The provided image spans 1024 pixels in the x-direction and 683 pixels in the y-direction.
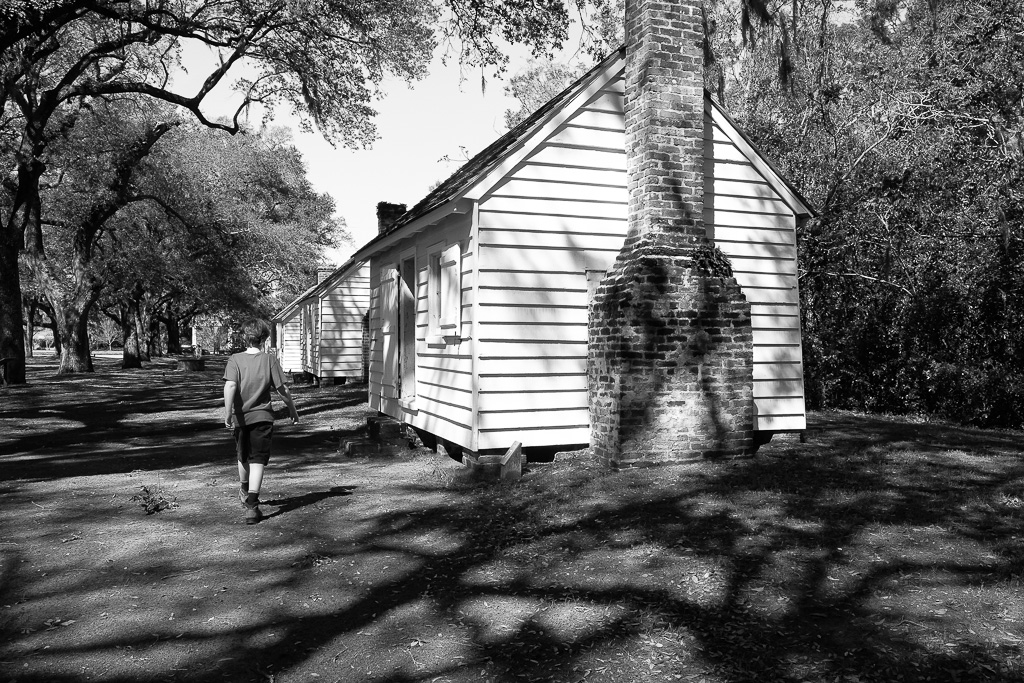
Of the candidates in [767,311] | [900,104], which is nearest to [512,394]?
[767,311]

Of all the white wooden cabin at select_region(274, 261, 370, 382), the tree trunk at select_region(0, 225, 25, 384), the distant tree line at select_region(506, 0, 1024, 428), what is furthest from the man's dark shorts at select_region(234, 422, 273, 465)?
the white wooden cabin at select_region(274, 261, 370, 382)

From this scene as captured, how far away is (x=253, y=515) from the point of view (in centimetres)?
766

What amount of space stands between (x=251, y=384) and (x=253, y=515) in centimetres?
131

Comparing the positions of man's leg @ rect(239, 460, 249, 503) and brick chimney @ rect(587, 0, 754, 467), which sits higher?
brick chimney @ rect(587, 0, 754, 467)

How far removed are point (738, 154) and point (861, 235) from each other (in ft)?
25.9

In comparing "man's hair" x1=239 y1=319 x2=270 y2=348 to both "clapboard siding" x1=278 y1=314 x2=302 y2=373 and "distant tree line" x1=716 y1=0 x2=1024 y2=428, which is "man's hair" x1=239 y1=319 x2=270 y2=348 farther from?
"clapboard siding" x1=278 y1=314 x2=302 y2=373

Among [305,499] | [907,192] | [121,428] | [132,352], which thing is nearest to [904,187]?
[907,192]

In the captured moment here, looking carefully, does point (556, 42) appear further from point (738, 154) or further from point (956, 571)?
point (956, 571)

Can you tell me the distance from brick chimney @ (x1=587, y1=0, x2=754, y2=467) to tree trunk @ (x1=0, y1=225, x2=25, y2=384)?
19.7 metres

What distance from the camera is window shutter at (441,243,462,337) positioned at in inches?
404

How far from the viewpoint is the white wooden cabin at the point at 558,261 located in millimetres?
9661

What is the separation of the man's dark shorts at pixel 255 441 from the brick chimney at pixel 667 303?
12.7 feet

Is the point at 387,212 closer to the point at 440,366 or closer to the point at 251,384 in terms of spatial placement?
the point at 440,366

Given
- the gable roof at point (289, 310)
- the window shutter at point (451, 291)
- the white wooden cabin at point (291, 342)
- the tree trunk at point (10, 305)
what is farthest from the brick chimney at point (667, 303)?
the white wooden cabin at point (291, 342)
